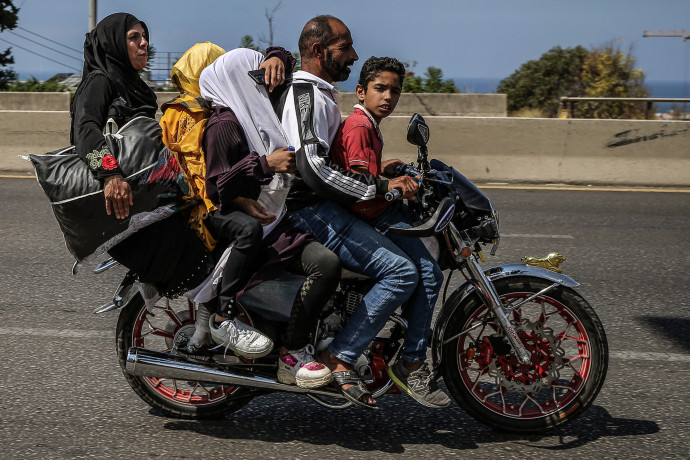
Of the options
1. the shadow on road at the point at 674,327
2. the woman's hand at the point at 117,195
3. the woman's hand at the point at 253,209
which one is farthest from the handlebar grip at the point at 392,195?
the shadow on road at the point at 674,327

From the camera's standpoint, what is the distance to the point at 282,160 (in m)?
3.72

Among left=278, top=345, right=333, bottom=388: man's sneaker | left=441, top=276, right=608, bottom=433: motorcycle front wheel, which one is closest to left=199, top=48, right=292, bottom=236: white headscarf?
left=278, top=345, right=333, bottom=388: man's sneaker

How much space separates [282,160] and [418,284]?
2.58ft

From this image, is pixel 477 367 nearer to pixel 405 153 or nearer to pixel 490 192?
pixel 490 192

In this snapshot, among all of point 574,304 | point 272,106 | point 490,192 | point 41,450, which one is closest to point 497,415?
point 574,304

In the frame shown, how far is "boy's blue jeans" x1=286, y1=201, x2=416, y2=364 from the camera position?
384 centimetres

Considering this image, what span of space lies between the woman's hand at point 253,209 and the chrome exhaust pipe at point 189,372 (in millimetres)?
678

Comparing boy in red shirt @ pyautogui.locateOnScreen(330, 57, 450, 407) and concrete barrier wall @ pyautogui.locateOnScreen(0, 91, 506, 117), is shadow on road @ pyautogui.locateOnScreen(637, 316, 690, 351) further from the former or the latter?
concrete barrier wall @ pyautogui.locateOnScreen(0, 91, 506, 117)

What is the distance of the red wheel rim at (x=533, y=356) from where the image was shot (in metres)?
4.04

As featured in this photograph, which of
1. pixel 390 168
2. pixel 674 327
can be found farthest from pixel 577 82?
pixel 390 168

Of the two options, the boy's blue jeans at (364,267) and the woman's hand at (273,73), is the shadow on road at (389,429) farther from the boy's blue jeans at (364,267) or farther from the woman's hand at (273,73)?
the woman's hand at (273,73)

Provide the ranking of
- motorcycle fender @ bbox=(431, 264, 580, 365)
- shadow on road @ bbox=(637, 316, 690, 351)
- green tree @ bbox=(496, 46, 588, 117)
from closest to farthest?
motorcycle fender @ bbox=(431, 264, 580, 365) < shadow on road @ bbox=(637, 316, 690, 351) < green tree @ bbox=(496, 46, 588, 117)

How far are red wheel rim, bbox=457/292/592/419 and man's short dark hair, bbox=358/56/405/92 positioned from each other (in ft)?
3.55

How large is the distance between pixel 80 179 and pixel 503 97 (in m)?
17.9
